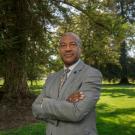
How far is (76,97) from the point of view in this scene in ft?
10.7

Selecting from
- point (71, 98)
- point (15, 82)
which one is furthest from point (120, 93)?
point (71, 98)

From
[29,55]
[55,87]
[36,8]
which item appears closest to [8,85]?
[29,55]

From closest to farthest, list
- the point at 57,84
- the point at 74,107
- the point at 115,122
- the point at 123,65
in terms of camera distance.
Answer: the point at 74,107, the point at 57,84, the point at 115,122, the point at 123,65

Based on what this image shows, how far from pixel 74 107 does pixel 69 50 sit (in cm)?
58

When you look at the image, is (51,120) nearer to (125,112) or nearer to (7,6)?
(7,6)

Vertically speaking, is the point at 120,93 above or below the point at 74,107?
below

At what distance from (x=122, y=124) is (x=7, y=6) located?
513 centimetres

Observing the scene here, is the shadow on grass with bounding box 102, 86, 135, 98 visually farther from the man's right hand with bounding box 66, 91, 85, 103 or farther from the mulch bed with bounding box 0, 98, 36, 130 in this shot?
the man's right hand with bounding box 66, 91, 85, 103

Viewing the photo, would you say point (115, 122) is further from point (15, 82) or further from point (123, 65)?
point (123, 65)

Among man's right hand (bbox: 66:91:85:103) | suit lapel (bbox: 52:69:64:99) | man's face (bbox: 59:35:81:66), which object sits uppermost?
man's face (bbox: 59:35:81:66)

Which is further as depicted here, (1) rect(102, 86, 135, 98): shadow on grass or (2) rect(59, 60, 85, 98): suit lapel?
(1) rect(102, 86, 135, 98): shadow on grass

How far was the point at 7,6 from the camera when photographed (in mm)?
11922

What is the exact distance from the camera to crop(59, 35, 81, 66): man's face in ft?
11.4

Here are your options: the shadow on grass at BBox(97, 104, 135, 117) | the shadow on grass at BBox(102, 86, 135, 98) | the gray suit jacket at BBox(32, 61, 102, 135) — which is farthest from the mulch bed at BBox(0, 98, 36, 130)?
the shadow on grass at BBox(102, 86, 135, 98)
